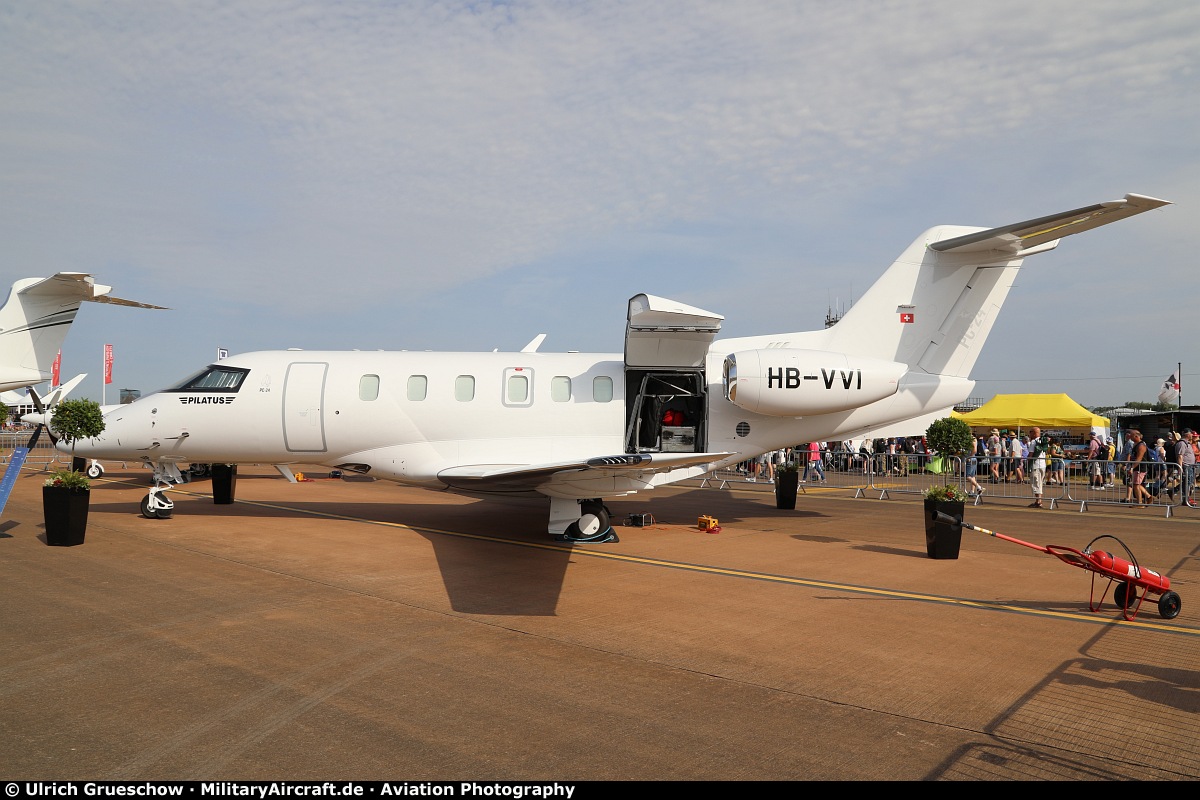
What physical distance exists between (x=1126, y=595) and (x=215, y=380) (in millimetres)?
13777

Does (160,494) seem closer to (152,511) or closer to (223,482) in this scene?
(152,511)

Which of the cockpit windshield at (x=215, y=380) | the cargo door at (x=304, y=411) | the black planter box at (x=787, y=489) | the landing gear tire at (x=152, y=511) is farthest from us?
the black planter box at (x=787, y=489)

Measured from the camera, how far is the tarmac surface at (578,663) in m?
4.26

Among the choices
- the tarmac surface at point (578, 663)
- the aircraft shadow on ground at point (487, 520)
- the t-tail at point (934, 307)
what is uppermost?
the t-tail at point (934, 307)

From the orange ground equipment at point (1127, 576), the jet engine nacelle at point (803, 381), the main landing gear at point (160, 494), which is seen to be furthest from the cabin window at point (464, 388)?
the orange ground equipment at point (1127, 576)

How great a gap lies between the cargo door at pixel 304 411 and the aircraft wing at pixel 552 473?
256 cm

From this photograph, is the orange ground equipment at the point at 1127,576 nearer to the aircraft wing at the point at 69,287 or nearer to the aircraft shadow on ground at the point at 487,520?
the aircraft shadow on ground at the point at 487,520

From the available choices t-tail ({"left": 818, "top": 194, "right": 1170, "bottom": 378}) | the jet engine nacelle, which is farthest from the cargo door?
t-tail ({"left": 818, "top": 194, "right": 1170, "bottom": 378})

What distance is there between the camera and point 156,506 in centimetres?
1349

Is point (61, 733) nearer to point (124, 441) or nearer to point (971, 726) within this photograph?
point (971, 726)

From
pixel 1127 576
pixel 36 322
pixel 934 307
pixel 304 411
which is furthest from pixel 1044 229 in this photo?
pixel 36 322

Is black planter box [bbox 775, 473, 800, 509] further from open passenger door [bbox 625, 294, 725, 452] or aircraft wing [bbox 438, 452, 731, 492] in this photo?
aircraft wing [bbox 438, 452, 731, 492]

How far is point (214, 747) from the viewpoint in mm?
4309
